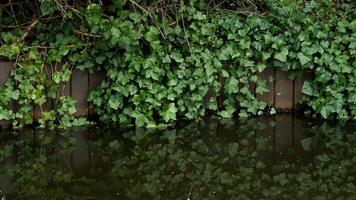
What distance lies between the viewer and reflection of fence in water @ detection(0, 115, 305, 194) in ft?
16.4

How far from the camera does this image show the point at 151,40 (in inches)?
239

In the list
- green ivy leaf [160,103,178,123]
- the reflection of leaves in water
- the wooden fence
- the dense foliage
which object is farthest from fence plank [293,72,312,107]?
green ivy leaf [160,103,178,123]

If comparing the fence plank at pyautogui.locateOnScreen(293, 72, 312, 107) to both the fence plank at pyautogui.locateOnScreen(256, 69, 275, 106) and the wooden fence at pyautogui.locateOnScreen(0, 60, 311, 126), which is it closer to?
the wooden fence at pyautogui.locateOnScreen(0, 60, 311, 126)

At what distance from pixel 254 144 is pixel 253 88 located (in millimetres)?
1071

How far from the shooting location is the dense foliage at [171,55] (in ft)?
19.8

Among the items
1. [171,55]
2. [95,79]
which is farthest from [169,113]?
[95,79]

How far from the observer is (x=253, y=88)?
6551 millimetres

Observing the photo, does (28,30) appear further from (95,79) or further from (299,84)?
(299,84)

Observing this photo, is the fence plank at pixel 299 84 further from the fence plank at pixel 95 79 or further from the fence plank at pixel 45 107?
the fence plank at pixel 45 107

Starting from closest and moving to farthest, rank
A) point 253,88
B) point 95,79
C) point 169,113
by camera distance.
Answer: point 169,113, point 95,79, point 253,88

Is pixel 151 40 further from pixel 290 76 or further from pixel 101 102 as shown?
pixel 290 76

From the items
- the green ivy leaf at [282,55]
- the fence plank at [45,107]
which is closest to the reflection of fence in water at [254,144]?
the fence plank at [45,107]

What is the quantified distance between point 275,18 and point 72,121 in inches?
85.5

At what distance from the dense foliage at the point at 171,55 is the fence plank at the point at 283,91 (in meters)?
0.13
